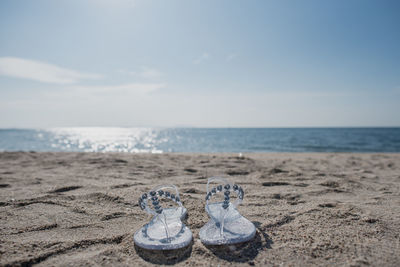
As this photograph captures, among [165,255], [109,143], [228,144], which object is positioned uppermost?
[165,255]

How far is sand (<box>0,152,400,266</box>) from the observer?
1552 millimetres

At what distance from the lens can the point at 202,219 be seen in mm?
2211

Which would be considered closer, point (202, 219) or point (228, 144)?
point (202, 219)

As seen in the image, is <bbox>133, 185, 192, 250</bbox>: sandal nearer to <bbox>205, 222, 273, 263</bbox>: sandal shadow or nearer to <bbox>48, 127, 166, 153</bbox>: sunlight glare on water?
<bbox>205, 222, 273, 263</bbox>: sandal shadow

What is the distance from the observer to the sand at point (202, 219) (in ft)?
5.09

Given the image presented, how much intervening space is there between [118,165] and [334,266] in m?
4.36

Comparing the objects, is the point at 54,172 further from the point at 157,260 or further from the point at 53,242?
the point at 157,260

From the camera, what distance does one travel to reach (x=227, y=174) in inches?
170

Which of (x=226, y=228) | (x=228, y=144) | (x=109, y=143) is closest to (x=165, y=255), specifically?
(x=226, y=228)

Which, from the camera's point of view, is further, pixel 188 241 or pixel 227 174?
pixel 227 174

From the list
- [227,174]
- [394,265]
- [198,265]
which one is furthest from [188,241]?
[227,174]

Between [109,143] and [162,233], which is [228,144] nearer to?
[109,143]

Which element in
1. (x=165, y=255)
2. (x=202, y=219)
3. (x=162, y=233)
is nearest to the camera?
→ (x=165, y=255)

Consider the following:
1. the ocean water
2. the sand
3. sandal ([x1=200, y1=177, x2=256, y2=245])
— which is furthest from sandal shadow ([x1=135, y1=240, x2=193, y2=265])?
the ocean water
